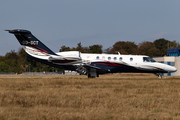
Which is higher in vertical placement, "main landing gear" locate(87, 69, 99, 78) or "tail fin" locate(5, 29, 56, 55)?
"tail fin" locate(5, 29, 56, 55)

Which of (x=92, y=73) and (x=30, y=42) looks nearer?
(x=92, y=73)

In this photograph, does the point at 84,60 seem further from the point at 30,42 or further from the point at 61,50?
the point at 61,50

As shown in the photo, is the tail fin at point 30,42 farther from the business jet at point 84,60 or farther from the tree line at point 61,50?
the tree line at point 61,50

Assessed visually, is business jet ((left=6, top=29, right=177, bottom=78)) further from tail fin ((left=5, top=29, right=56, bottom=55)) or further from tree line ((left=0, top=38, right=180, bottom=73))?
tree line ((left=0, top=38, right=180, bottom=73))

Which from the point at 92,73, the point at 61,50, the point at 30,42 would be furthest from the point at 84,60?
the point at 61,50

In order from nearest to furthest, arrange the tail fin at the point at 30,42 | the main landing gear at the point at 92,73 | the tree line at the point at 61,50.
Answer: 1. the main landing gear at the point at 92,73
2. the tail fin at the point at 30,42
3. the tree line at the point at 61,50

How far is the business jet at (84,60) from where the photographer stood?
28156 mm

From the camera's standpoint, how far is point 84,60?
28.4 meters

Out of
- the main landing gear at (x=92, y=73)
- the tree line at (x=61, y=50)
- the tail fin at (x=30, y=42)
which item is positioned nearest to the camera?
the main landing gear at (x=92, y=73)

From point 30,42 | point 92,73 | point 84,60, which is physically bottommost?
point 92,73

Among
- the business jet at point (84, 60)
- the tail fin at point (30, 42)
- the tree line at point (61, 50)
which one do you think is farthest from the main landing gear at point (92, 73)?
the tree line at point (61, 50)

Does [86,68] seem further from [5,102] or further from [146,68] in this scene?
[5,102]

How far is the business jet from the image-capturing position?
92.4 ft

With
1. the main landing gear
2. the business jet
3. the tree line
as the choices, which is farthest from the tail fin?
the tree line
